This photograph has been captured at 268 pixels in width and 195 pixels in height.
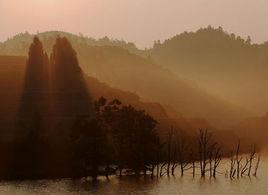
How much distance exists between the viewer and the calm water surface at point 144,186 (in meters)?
110

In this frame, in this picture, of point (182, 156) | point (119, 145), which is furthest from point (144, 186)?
point (182, 156)

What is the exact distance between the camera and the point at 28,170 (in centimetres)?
13662

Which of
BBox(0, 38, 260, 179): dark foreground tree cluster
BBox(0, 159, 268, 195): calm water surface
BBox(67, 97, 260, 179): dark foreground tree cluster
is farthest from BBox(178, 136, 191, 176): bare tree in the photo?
BBox(0, 159, 268, 195): calm water surface

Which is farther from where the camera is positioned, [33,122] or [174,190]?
[33,122]

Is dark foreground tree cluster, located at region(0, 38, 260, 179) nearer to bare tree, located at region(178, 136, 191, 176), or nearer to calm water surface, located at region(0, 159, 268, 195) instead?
bare tree, located at region(178, 136, 191, 176)

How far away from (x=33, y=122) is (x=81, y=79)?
4108 cm

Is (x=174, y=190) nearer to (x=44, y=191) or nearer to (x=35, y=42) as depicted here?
(x=44, y=191)

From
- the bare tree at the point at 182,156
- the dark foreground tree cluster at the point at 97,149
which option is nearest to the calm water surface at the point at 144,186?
the bare tree at the point at 182,156

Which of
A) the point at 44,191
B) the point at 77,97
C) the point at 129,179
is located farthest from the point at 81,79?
the point at 44,191

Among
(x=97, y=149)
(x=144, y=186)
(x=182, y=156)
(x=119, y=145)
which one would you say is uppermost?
(x=119, y=145)

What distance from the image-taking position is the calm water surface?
10975 cm

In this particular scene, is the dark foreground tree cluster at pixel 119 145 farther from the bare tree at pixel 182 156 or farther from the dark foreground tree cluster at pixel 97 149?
the bare tree at pixel 182 156

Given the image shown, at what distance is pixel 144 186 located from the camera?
116 meters

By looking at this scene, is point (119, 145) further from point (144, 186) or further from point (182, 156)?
point (182, 156)
